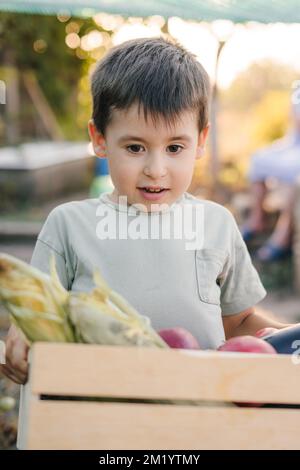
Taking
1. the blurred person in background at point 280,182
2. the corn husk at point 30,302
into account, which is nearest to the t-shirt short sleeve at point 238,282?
the corn husk at point 30,302

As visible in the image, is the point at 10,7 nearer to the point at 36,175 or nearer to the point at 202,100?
the point at 202,100

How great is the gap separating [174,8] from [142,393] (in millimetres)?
2115

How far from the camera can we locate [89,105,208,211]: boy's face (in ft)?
5.40

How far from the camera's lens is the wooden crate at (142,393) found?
1.20 metres

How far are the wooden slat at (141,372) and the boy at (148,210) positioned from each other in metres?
0.42

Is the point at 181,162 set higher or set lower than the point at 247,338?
higher

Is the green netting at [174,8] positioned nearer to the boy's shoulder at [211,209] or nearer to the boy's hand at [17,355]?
the boy's shoulder at [211,209]

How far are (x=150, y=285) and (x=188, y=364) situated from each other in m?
0.51

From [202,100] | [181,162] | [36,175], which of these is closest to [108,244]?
[181,162]

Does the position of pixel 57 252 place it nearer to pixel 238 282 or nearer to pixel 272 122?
pixel 238 282

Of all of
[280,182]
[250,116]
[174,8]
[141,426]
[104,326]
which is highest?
[250,116]

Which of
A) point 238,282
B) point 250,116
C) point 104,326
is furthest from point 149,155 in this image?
point 250,116

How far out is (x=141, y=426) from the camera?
1212 millimetres
